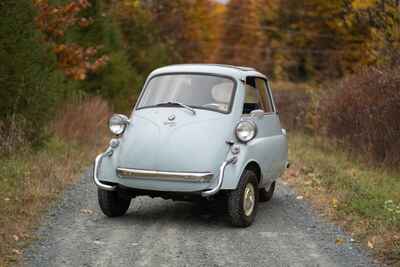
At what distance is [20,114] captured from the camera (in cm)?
1288

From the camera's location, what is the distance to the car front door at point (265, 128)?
895 centimetres

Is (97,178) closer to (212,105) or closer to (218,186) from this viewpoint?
(218,186)

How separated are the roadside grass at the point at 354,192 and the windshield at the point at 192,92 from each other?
2.03 meters

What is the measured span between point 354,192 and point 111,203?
11.7ft

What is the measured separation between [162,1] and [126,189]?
3651 centimetres

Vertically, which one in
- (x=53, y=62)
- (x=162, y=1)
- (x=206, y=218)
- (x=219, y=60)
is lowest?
(x=219, y=60)

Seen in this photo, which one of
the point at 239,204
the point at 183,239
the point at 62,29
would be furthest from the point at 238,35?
the point at 183,239

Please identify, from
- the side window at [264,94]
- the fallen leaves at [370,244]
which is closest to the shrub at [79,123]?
the side window at [264,94]

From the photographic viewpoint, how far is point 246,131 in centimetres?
832

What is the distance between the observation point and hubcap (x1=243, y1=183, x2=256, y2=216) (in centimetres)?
829

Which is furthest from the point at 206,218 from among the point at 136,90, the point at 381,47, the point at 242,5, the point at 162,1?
the point at 242,5

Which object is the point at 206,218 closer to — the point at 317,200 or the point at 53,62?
the point at 317,200

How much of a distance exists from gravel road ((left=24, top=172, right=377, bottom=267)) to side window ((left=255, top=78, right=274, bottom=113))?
1.37 meters

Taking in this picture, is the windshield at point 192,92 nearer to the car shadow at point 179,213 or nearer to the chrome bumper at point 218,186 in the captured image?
the chrome bumper at point 218,186
